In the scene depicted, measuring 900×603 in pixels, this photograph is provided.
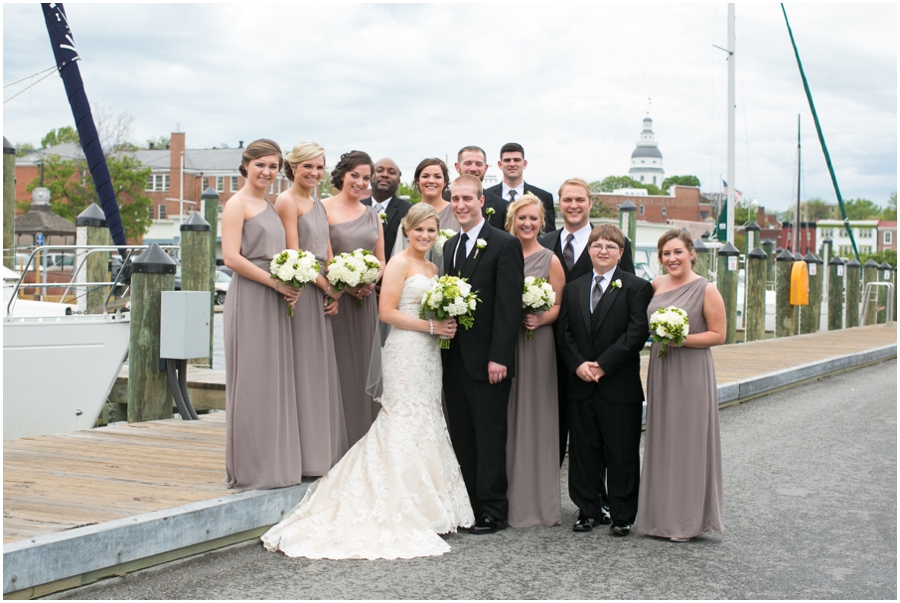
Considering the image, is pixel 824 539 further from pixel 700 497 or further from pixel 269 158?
pixel 269 158

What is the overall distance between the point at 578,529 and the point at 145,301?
16.1 ft

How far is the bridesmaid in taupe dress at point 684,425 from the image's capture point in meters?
5.91

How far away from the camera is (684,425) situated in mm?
5969

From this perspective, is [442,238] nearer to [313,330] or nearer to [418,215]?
[418,215]

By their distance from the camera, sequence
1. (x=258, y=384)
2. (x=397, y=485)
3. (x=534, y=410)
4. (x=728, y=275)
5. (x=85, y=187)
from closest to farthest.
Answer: (x=397, y=485), (x=258, y=384), (x=534, y=410), (x=728, y=275), (x=85, y=187)

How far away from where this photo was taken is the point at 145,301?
8867 millimetres

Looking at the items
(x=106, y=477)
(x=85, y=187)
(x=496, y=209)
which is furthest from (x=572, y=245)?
Result: (x=85, y=187)

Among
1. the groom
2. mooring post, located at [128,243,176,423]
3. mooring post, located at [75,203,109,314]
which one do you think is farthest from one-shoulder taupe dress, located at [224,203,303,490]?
mooring post, located at [75,203,109,314]

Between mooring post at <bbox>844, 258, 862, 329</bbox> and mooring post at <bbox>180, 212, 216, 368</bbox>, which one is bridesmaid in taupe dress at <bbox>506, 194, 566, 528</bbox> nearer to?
mooring post at <bbox>180, 212, 216, 368</bbox>

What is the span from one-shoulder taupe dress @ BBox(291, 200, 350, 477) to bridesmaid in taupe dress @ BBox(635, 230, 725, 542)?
7.14 feet

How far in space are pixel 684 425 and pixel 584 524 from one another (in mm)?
941

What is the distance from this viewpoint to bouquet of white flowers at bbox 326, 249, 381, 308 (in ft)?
20.9

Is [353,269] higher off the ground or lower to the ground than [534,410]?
higher

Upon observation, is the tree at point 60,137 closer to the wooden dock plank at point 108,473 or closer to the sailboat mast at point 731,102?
the sailboat mast at point 731,102
